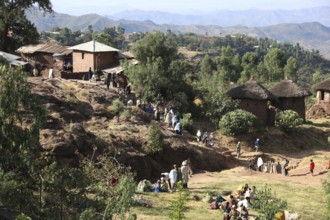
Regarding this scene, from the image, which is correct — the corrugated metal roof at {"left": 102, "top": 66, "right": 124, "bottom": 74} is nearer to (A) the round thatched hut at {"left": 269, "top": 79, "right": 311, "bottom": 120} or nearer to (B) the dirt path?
(B) the dirt path

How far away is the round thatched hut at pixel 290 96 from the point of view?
36844 mm

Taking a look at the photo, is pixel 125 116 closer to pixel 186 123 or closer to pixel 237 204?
pixel 186 123

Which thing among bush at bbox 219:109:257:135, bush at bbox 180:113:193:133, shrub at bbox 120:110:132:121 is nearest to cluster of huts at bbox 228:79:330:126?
bush at bbox 219:109:257:135

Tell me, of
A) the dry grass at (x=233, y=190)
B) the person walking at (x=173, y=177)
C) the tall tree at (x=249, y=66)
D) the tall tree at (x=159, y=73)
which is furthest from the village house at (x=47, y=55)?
the tall tree at (x=249, y=66)

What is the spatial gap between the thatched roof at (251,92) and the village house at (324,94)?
9198mm

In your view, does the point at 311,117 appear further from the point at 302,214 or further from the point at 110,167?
the point at 110,167

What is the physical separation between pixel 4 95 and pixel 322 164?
20765 millimetres

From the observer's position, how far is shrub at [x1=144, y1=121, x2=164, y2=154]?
869 inches

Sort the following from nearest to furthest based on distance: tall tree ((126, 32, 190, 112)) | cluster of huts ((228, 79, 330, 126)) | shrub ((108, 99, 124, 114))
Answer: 1. shrub ((108, 99, 124, 114))
2. tall tree ((126, 32, 190, 112))
3. cluster of huts ((228, 79, 330, 126))

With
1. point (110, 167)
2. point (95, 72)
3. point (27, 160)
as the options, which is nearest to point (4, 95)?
point (27, 160)

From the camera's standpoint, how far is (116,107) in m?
24.8

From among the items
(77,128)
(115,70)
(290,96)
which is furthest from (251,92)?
(77,128)

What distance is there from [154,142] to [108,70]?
12757 mm

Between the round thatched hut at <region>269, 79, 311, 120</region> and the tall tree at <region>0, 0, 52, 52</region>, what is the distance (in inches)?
743
